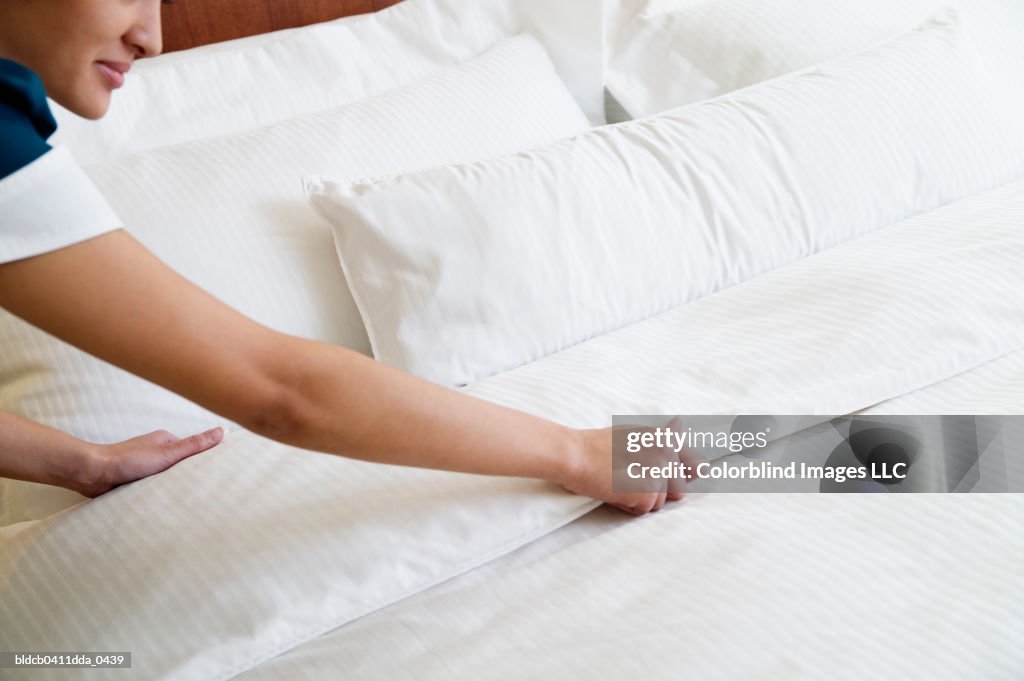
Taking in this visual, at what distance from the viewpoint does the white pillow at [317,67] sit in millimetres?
1509

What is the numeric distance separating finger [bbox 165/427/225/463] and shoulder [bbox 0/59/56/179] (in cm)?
49

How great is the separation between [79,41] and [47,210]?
0.15 meters

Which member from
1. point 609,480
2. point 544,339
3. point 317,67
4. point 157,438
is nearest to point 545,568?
point 609,480

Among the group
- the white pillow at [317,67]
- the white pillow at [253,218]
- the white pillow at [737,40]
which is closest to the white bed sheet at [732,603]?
the white pillow at [253,218]

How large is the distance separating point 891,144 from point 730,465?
654 mm

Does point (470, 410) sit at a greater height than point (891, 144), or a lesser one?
lesser

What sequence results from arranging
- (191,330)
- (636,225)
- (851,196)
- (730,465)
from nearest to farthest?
(191,330), (730,465), (636,225), (851,196)

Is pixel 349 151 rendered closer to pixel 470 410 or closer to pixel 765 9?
pixel 470 410

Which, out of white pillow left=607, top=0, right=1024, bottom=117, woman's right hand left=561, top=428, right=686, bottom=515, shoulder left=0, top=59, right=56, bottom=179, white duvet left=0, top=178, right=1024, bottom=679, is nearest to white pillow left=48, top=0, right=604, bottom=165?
white pillow left=607, top=0, right=1024, bottom=117

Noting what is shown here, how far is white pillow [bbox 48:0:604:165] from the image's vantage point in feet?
4.95

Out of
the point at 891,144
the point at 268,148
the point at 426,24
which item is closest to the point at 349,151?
the point at 268,148

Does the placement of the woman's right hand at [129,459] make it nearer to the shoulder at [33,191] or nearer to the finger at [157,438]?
the finger at [157,438]

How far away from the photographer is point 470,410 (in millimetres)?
914

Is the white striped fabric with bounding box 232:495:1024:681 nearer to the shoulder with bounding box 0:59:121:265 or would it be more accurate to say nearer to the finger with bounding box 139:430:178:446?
the finger with bounding box 139:430:178:446
